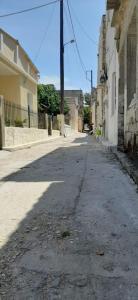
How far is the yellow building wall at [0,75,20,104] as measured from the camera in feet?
53.8

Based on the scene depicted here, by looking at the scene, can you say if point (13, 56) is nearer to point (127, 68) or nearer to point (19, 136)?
point (19, 136)

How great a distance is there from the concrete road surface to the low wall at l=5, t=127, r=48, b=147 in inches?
262

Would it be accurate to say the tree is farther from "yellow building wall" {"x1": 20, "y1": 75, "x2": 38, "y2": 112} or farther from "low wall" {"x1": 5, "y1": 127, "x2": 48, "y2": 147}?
"low wall" {"x1": 5, "y1": 127, "x2": 48, "y2": 147}

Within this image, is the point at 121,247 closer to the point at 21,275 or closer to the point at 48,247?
the point at 48,247

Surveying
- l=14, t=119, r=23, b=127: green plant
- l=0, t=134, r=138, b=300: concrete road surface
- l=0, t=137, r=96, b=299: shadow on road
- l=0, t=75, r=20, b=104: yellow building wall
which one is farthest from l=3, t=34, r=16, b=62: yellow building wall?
l=0, t=134, r=138, b=300: concrete road surface

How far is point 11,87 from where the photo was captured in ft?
54.0

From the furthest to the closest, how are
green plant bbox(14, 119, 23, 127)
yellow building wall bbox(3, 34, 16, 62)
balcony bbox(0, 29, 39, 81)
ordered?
yellow building wall bbox(3, 34, 16, 62) < balcony bbox(0, 29, 39, 81) < green plant bbox(14, 119, 23, 127)

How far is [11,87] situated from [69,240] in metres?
14.7

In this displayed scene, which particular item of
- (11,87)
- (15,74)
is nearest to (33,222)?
(15,74)

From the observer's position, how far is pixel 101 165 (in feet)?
20.9

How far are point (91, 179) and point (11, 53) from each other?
37.1 ft

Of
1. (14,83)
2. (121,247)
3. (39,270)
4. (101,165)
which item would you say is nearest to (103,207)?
(121,247)

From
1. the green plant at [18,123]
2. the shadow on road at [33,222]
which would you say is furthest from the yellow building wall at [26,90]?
the shadow on road at [33,222]

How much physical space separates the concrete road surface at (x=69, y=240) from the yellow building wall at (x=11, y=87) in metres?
12.4
